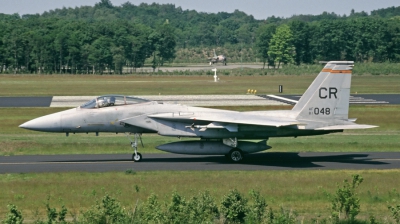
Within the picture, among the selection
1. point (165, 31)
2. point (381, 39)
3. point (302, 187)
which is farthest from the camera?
point (165, 31)

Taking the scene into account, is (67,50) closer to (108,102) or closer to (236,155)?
(108,102)

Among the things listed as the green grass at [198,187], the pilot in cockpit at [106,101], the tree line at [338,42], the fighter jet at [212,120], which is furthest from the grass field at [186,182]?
the tree line at [338,42]

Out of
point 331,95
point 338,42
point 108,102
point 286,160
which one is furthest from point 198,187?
point 338,42

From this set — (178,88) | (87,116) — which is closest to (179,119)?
(87,116)

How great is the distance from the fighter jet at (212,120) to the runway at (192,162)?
0.68m

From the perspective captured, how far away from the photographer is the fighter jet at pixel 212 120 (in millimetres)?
25453

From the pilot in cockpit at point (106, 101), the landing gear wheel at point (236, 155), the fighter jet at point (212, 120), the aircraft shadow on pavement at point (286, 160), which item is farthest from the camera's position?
the pilot in cockpit at point (106, 101)

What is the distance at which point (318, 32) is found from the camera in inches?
5305

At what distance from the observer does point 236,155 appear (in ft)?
84.5

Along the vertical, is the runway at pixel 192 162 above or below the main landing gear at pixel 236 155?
below

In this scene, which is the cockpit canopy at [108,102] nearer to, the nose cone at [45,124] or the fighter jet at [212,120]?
the fighter jet at [212,120]

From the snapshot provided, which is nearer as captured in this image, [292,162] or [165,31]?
[292,162]

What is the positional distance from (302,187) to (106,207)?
24.0ft

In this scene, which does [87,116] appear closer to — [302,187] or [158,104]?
[158,104]
